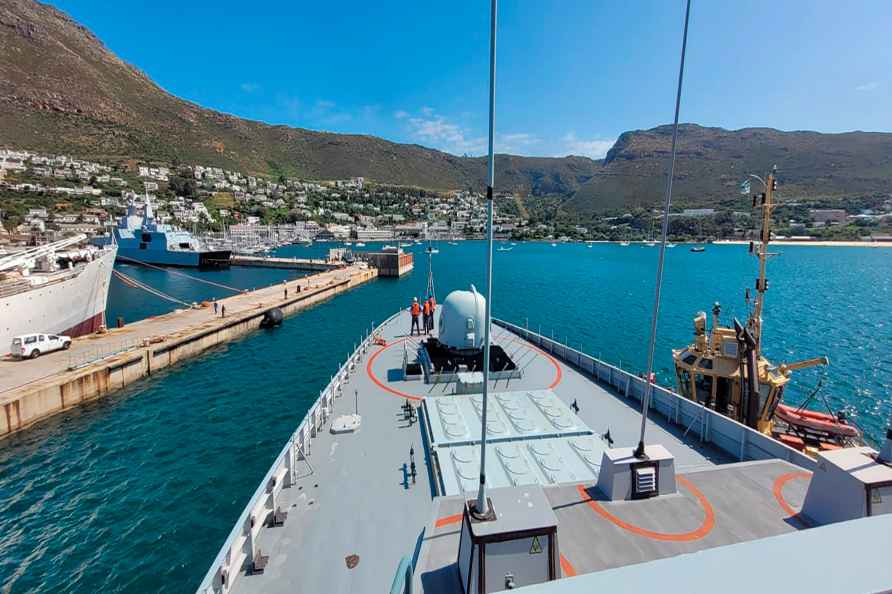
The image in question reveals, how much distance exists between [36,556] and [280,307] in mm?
37810

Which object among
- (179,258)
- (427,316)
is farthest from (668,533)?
(179,258)

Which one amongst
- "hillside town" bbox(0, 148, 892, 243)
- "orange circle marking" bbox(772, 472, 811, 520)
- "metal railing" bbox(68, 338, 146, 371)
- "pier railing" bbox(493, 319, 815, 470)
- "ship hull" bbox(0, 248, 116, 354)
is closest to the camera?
"orange circle marking" bbox(772, 472, 811, 520)

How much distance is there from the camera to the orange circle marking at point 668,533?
21.6ft

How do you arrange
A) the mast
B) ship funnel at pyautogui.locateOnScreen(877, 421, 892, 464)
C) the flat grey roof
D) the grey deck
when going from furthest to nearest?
the mast → ship funnel at pyautogui.locateOnScreen(877, 421, 892, 464) → the grey deck → the flat grey roof

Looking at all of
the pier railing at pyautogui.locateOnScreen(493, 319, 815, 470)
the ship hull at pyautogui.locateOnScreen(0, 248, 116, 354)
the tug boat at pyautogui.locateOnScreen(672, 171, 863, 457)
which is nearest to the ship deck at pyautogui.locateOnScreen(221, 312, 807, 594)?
the pier railing at pyautogui.locateOnScreen(493, 319, 815, 470)

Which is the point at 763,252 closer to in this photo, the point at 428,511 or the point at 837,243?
the point at 428,511

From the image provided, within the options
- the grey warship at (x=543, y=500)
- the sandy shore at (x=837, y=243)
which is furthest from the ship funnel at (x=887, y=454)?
the sandy shore at (x=837, y=243)

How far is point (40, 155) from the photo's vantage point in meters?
152

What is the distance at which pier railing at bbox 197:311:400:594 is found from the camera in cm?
754

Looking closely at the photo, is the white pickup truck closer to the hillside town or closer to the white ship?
the white ship

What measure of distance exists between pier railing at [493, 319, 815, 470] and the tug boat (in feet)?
8.57

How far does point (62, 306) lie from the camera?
32.7 meters

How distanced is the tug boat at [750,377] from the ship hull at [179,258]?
10003 cm

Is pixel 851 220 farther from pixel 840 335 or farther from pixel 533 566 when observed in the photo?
pixel 533 566
